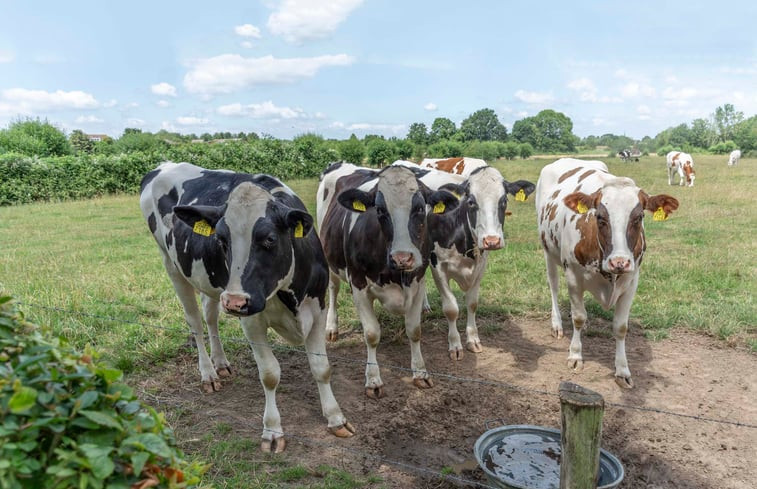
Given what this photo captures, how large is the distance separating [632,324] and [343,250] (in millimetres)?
3874

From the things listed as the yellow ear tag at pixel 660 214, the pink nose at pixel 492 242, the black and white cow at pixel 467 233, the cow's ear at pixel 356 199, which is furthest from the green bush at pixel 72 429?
the yellow ear tag at pixel 660 214

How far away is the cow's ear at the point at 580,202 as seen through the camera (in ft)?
16.6

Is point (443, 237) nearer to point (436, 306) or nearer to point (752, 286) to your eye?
point (436, 306)

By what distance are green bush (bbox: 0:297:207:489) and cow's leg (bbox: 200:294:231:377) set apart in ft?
11.7

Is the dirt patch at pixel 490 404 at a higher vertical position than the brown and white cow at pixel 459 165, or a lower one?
lower

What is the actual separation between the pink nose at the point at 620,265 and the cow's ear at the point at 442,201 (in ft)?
4.80

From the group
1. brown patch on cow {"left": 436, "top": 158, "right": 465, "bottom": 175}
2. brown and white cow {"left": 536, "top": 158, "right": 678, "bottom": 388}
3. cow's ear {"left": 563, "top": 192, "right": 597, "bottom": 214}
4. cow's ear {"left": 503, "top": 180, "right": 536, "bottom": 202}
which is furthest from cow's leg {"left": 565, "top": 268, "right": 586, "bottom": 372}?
brown patch on cow {"left": 436, "top": 158, "right": 465, "bottom": 175}

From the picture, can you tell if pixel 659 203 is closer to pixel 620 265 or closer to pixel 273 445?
pixel 620 265

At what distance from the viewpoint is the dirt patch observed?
3.90 m

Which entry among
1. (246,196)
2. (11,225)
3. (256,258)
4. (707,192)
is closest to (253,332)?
(256,258)

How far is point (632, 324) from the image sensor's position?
655 centimetres

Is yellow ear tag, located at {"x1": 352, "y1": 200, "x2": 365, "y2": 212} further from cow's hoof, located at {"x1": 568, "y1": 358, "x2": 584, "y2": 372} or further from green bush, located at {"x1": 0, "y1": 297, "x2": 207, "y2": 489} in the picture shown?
green bush, located at {"x1": 0, "y1": 297, "x2": 207, "y2": 489}

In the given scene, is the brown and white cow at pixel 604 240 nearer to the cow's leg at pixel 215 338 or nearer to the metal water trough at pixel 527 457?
the metal water trough at pixel 527 457

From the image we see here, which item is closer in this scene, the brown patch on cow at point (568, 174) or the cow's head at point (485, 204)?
→ the cow's head at point (485, 204)
